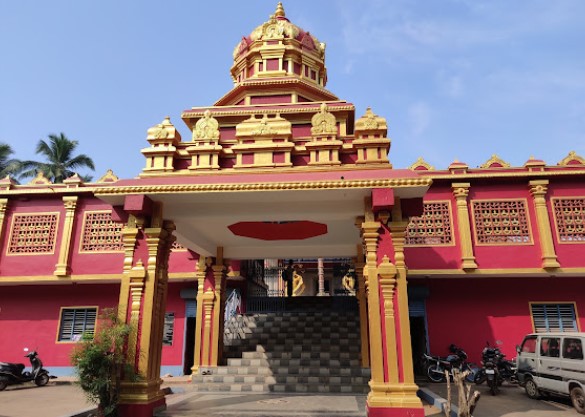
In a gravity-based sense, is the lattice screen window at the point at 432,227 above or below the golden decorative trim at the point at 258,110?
below

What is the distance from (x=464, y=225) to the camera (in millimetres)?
12695

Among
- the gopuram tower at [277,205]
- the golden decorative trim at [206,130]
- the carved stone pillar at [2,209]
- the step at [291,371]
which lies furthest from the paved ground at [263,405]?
the carved stone pillar at [2,209]

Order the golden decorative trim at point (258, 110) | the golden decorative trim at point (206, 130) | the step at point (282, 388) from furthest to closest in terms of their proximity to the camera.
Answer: the golden decorative trim at point (258, 110)
the step at point (282, 388)
the golden decorative trim at point (206, 130)

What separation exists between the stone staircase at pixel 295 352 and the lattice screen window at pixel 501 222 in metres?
4.79

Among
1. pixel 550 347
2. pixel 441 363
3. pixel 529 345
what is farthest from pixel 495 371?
pixel 441 363

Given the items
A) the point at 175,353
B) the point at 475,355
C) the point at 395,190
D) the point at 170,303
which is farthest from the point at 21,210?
the point at 475,355

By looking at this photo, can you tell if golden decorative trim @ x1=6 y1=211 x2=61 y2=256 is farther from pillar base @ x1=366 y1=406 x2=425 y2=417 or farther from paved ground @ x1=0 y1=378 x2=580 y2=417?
pillar base @ x1=366 y1=406 x2=425 y2=417

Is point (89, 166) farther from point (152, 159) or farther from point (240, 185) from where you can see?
point (240, 185)

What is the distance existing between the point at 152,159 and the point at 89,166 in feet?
73.2

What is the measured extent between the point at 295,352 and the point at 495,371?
5025 mm

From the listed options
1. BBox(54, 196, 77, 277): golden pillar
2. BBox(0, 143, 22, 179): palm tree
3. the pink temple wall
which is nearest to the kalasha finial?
BBox(54, 196, 77, 277): golden pillar

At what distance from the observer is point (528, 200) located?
12.8m

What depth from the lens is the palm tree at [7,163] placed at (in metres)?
24.5

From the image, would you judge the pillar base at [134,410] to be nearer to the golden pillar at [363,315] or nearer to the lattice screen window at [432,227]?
the golden pillar at [363,315]
